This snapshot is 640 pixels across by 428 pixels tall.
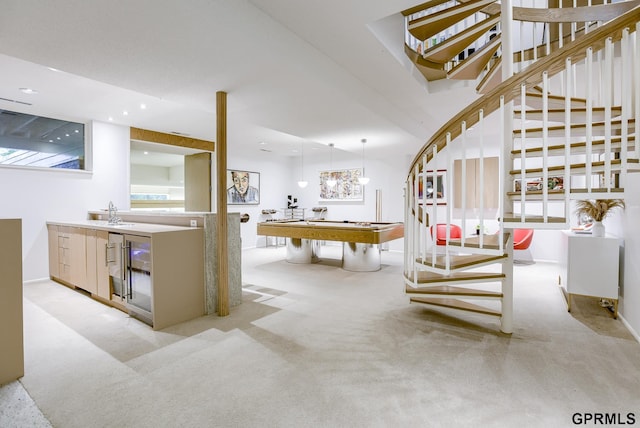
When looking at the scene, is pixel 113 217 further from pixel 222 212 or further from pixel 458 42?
pixel 458 42

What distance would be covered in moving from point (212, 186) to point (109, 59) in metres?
4.92

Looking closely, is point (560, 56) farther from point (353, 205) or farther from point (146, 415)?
point (353, 205)

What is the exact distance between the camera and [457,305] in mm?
3062

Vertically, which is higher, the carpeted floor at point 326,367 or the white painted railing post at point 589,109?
the white painted railing post at point 589,109

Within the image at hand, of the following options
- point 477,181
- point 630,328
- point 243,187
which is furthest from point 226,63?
point 477,181

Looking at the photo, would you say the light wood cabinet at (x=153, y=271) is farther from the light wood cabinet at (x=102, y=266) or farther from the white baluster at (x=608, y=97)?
the white baluster at (x=608, y=97)

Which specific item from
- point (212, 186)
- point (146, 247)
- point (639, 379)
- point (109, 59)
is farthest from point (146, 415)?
point (212, 186)

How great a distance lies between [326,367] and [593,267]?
9.79 feet

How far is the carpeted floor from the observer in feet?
5.56

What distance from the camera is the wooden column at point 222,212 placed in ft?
10.6

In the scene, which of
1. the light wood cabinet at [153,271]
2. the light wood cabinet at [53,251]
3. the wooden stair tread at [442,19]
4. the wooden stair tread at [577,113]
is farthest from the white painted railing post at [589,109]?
the light wood cabinet at [53,251]

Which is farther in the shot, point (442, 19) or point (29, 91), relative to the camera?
point (29, 91)

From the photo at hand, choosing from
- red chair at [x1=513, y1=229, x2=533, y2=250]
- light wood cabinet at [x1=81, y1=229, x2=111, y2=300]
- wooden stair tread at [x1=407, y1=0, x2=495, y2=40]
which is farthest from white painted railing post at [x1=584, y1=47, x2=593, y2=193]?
light wood cabinet at [x1=81, y1=229, x2=111, y2=300]

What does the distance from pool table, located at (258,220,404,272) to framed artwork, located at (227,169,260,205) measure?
78.1 inches
